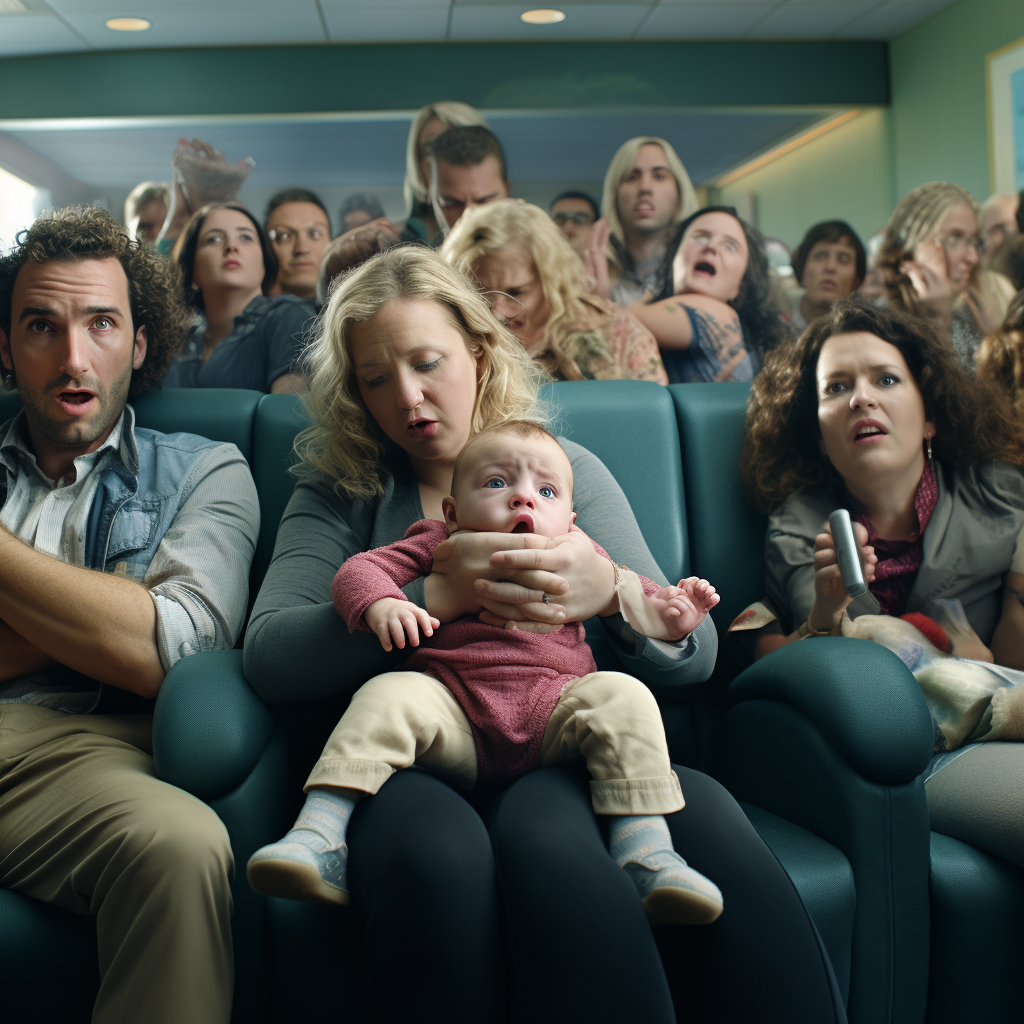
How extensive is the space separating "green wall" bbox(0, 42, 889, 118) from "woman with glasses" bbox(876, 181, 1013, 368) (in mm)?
1260

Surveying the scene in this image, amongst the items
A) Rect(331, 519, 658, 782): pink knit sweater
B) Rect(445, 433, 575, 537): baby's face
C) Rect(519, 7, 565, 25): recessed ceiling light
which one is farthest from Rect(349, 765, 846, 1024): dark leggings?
Rect(519, 7, 565, 25): recessed ceiling light

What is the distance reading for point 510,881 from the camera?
0.93 metres

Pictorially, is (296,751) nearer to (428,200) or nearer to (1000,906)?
(1000,906)

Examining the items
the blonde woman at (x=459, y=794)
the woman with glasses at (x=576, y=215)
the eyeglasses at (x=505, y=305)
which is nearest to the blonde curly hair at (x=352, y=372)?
the blonde woman at (x=459, y=794)

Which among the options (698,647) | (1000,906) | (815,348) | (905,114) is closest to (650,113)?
(905,114)

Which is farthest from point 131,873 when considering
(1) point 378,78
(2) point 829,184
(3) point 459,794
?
(2) point 829,184

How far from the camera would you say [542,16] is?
4.20 metres

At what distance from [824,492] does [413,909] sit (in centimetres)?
115

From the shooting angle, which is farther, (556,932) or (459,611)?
(459,611)

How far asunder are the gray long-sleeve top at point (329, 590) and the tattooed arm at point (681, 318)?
1420 mm

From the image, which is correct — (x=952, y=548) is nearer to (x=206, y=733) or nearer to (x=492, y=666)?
(x=492, y=666)

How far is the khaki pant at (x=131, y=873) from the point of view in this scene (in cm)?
95

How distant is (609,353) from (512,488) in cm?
117

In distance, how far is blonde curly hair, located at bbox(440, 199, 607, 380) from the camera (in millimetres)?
2164
